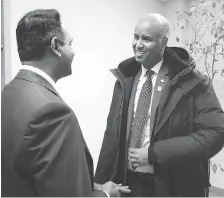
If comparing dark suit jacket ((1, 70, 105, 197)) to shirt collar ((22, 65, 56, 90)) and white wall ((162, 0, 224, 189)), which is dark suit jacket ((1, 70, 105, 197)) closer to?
shirt collar ((22, 65, 56, 90))

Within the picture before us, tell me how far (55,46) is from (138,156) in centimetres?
53

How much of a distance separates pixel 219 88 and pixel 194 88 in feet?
3.36

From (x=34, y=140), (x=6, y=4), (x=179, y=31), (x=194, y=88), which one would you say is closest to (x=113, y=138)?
(x=194, y=88)

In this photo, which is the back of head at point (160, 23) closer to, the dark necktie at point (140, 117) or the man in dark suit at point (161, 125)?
the man in dark suit at point (161, 125)

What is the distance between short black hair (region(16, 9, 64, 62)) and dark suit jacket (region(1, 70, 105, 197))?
83 mm

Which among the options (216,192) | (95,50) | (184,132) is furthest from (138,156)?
(216,192)

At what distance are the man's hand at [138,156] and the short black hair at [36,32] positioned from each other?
21.0 inches

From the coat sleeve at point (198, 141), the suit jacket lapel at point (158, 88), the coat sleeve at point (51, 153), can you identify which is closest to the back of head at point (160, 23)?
the suit jacket lapel at point (158, 88)

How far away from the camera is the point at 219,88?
1963 mm

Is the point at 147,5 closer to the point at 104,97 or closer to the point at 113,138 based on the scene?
the point at 104,97

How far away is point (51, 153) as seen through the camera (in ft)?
1.92

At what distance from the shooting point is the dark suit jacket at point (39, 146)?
588 millimetres

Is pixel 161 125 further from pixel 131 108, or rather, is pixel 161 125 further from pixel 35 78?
pixel 35 78

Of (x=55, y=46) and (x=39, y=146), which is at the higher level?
(x=55, y=46)
